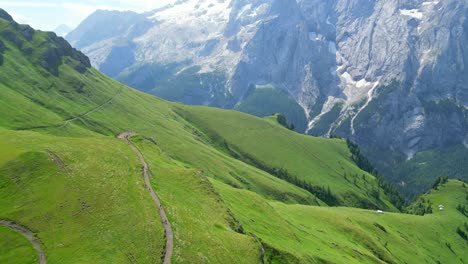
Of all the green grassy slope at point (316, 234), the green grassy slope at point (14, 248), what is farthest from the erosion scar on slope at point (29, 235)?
the green grassy slope at point (316, 234)

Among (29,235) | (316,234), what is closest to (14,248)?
(29,235)

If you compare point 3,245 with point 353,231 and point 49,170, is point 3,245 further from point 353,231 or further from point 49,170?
point 353,231

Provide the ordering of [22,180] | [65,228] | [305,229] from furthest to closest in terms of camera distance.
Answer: [305,229]
[22,180]
[65,228]

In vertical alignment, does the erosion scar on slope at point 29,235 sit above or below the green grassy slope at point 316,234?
above

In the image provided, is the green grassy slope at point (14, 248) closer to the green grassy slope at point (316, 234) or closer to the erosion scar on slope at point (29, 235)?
the erosion scar on slope at point (29, 235)

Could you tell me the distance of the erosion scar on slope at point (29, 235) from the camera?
195ft

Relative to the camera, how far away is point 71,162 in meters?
82.1

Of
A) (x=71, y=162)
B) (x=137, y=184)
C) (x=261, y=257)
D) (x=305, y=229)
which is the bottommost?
(x=305, y=229)

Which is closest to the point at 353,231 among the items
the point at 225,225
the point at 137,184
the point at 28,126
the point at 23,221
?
the point at 225,225

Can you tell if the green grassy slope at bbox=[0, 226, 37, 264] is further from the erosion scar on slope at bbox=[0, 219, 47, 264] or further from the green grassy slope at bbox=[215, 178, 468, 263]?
the green grassy slope at bbox=[215, 178, 468, 263]

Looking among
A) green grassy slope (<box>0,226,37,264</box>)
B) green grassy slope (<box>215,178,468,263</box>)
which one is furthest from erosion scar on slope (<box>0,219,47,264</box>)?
green grassy slope (<box>215,178,468,263</box>)

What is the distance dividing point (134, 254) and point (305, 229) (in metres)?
82.0

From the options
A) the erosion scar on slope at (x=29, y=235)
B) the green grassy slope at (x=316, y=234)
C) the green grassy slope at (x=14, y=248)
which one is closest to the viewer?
the green grassy slope at (x=14, y=248)

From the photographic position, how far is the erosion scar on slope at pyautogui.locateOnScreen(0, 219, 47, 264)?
195 feet
